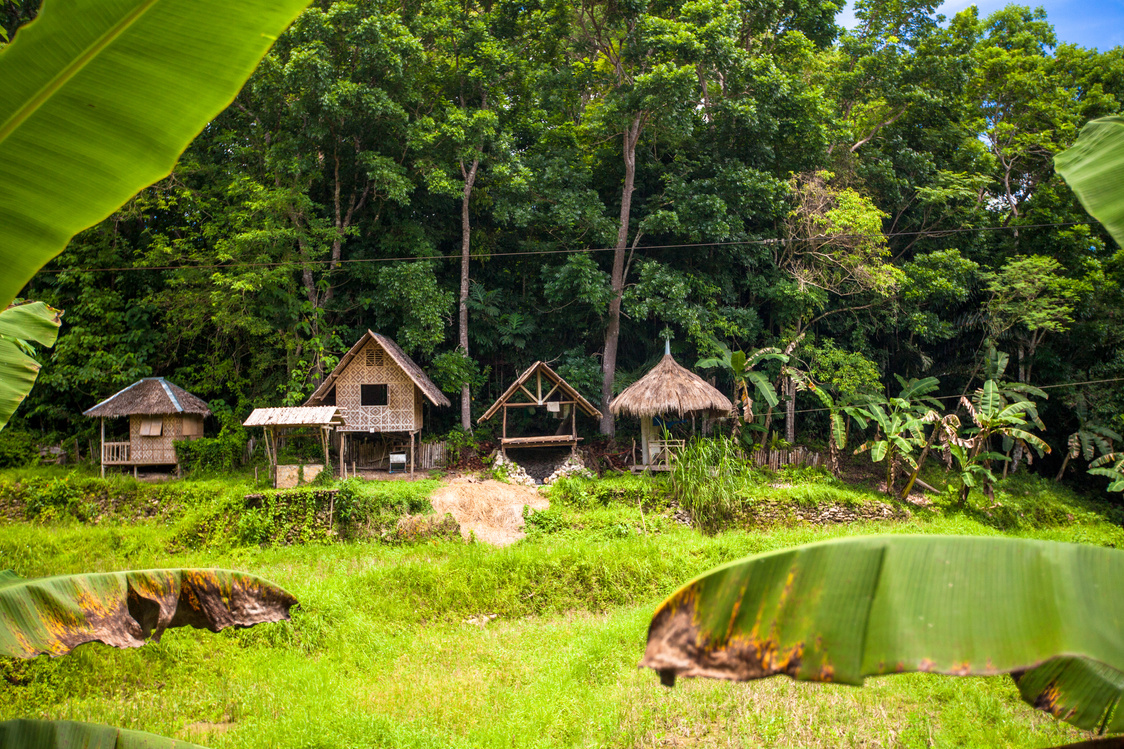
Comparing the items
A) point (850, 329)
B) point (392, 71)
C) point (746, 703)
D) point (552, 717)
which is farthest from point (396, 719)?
point (850, 329)

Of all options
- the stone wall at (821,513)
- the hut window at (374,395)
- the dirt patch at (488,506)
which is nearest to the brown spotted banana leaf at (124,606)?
the dirt patch at (488,506)

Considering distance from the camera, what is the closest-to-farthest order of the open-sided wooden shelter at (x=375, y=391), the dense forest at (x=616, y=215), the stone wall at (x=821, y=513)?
the stone wall at (x=821, y=513)
the open-sided wooden shelter at (x=375, y=391)
the dense forest at (x=616, y=215)

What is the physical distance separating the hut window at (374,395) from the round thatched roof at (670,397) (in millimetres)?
5127

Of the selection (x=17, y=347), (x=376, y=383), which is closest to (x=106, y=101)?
(x=17, y=347)

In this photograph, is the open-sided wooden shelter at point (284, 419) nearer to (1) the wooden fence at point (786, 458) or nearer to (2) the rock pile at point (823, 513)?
(2) the rock pile at point (823, 513)

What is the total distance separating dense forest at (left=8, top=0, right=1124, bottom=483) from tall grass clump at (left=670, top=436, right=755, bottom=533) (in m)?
2.64

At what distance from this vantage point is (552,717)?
5398 millimetres

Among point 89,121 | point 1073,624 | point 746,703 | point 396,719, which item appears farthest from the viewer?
point 746,703

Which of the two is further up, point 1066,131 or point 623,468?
point 1066,131

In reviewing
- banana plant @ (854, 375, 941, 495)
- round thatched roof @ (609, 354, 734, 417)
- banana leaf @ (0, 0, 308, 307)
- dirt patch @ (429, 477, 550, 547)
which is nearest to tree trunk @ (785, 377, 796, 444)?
banana plant @ (854, 375, 941, 495)

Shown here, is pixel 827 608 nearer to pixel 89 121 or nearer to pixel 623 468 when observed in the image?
pixel 89 121

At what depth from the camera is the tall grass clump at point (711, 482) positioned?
39.6ft

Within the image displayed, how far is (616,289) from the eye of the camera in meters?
16.4

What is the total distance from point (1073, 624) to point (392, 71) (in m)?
15.6
